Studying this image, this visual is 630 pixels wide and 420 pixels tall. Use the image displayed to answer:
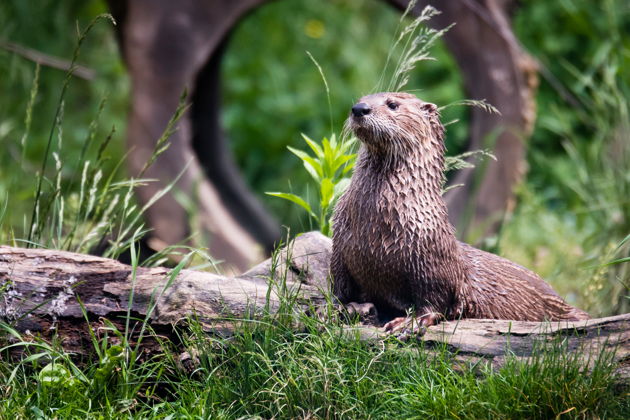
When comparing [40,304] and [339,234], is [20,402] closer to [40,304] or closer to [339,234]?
[40,304]

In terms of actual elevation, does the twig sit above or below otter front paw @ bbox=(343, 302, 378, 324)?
above

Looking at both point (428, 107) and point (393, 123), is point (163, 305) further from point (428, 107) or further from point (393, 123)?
point (428, 107)

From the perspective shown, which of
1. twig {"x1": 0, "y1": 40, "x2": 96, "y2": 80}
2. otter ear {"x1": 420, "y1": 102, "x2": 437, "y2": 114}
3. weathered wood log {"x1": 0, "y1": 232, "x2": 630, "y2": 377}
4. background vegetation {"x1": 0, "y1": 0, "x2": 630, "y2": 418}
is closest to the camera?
background vegetation {"x1": 0, "y1": 0, "x2": 630, "y2": 418}

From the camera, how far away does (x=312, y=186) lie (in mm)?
7051

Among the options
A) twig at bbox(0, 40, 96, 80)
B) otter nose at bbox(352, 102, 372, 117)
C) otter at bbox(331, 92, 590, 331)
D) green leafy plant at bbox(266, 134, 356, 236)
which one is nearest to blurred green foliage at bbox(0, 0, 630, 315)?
twig at bbox(0, 40, 96, 80)

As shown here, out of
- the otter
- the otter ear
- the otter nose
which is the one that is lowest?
the otter

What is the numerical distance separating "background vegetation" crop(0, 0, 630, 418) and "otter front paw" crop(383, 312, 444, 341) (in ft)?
0.33

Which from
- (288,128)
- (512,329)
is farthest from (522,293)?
(288,128)

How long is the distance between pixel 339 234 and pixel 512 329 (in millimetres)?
636

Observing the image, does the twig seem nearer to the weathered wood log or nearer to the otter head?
the weathered wood log

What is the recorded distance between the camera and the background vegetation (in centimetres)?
250

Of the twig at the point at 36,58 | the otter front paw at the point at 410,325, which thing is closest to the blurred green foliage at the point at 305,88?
the twig at the point at 36,58

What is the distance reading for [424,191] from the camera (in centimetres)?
285

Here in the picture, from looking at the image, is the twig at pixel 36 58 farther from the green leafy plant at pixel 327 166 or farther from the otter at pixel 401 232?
the otter at pixel 401 232
